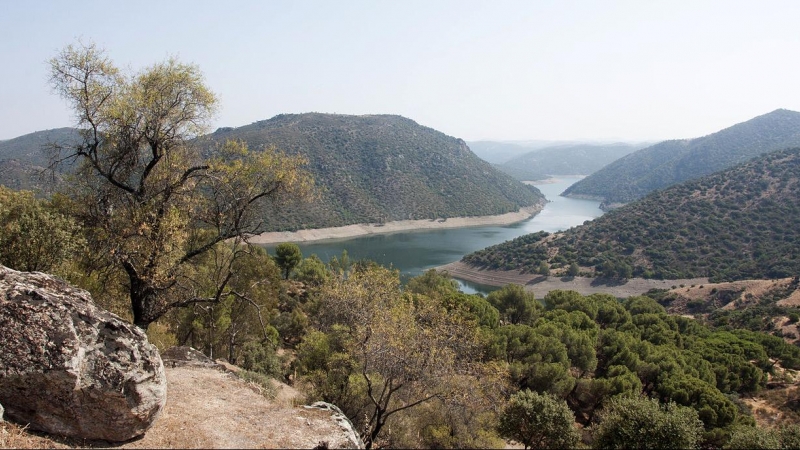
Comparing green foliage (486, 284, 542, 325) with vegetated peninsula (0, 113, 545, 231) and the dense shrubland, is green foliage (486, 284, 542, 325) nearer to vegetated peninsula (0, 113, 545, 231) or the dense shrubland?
the dense shrubland

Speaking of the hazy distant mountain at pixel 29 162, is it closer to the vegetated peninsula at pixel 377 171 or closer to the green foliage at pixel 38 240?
the green foliage at pixel 38 240

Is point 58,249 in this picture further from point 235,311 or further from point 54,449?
point 235,311

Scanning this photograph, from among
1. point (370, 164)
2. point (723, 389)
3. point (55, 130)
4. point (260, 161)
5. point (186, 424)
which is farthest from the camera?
point (370, 164)

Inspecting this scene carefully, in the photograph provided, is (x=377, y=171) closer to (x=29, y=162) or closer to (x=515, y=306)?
(x=29, y=162)

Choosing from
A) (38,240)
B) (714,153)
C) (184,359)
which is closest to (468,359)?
(184,359)

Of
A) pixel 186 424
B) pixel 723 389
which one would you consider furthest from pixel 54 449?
pixel 723 389

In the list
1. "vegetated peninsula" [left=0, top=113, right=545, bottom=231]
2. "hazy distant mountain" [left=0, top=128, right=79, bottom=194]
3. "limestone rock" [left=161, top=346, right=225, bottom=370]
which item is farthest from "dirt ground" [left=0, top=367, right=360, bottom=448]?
"vegetated peninsula" [left=0, top=113, right=545, bottom=231]
